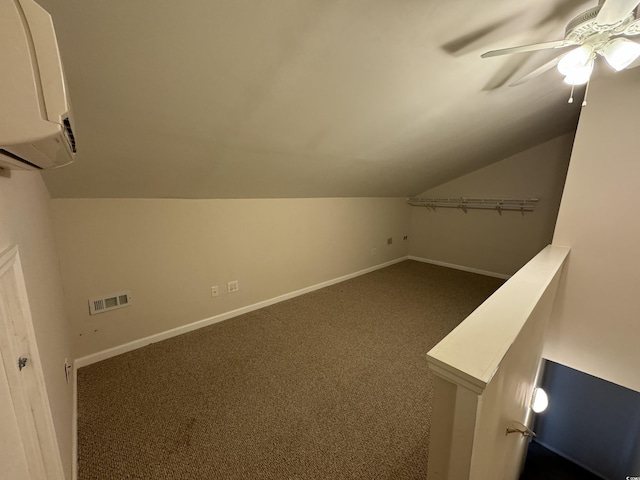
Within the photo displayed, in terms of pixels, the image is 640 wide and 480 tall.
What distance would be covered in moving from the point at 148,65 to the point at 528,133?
3.86 m

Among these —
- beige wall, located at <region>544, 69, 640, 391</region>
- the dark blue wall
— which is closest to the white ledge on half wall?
beige wall, located at <region>544, 69, 640, 391</region>

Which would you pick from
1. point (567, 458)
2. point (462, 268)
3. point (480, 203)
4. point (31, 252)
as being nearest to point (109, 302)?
point (31, 252)

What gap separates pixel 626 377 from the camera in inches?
82.4

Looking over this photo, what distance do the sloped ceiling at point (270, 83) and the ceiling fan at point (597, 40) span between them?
0.22m

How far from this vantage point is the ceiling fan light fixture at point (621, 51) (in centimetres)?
119

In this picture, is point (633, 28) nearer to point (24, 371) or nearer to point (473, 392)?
point (473, 392)

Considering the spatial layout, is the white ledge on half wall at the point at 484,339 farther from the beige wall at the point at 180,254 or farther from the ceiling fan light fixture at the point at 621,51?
the beige wall at the point at 180,254

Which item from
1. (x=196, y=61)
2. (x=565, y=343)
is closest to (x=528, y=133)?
(x=565, y=343)

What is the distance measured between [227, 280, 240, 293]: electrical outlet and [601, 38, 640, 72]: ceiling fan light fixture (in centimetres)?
300

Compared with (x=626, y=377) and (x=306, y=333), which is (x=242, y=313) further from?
(x=626, y=377)

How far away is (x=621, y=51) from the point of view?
124 cm

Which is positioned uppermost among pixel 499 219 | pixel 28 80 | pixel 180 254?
pixel 28 80

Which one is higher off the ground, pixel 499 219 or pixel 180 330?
pixel 499 219

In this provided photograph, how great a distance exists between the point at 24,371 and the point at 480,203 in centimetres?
495
